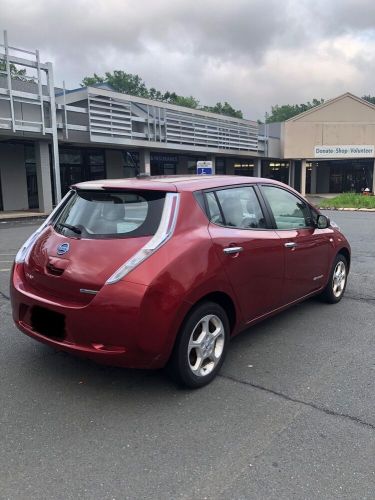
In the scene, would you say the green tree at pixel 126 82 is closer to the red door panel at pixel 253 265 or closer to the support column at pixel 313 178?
the support column at pixel 313 178

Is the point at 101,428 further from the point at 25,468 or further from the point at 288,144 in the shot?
the point at 288,144

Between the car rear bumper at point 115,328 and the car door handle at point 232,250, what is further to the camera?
the car door handle at point 232,250

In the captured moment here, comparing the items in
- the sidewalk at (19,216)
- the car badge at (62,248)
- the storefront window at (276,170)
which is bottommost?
the sidewalk at (19,216)

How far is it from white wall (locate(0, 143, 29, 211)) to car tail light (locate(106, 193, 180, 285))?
65.5 feet

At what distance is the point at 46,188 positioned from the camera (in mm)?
20938

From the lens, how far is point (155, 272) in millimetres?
3156

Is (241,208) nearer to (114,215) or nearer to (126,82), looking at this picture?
(114,215)

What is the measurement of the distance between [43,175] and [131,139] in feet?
14.9

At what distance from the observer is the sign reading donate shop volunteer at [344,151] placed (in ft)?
116

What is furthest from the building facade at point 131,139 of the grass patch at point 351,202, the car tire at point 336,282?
the car tire at point 336,282

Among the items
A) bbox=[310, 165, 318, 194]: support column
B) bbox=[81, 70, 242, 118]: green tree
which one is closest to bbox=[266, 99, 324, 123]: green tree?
bbox=[81, 70, 242, 118]: green tree

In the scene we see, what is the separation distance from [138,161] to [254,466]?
83.9 ft

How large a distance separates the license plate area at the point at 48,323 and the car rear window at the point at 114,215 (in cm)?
63

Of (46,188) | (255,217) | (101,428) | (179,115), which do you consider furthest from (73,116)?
(101,428)
